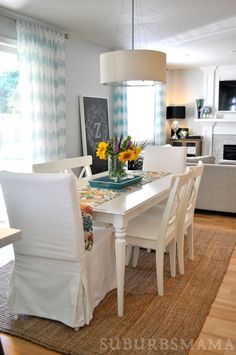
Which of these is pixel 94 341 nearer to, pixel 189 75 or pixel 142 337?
pixel 142 337

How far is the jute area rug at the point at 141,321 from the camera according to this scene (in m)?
2.05

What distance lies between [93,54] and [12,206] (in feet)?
13.2

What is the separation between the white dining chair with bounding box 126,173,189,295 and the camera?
8.15ft

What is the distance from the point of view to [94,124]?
5.59m

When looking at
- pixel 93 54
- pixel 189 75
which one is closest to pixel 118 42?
pixel 93 54

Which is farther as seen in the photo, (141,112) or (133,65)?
(141,112)

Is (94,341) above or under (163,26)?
under

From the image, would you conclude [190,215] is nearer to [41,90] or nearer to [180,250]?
[180,250]

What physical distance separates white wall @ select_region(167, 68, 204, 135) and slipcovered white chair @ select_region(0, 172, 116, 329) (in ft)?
22.1

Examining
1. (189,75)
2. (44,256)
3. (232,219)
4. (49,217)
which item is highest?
(189,75)

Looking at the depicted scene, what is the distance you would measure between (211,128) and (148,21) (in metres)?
4.55

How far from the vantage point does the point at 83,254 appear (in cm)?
214

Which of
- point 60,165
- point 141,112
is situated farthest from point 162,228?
point 141,112

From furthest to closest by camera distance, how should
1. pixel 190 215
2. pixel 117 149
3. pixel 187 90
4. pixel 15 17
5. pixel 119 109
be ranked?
pixel 187 90, pixel 119 109, pixel 15 17, pixel 190 215, pixel 117 149
